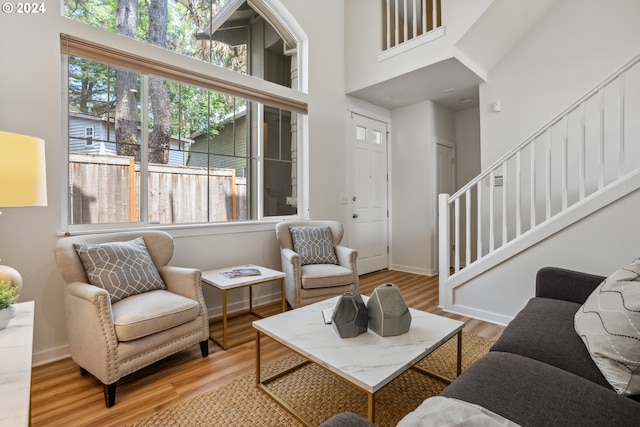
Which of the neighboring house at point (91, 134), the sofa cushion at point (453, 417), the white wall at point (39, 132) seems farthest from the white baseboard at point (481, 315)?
the neighboring house at point (91, 134)

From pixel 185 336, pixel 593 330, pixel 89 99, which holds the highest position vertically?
pixel 89 99

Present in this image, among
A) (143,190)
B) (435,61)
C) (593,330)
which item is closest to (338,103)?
(435,61)

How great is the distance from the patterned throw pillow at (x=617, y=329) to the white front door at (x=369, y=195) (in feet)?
10.1

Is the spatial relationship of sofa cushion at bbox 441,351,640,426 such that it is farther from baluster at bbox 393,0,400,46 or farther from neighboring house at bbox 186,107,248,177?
baluster at bbox 393,0,400,46

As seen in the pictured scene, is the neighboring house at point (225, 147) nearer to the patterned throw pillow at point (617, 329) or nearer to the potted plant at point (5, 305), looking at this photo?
the potted plant at point (5, 305)

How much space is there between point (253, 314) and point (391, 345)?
187cm

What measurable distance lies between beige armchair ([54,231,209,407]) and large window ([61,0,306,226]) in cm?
55

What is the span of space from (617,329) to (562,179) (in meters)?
1.80

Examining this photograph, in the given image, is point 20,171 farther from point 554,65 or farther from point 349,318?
point 554,65

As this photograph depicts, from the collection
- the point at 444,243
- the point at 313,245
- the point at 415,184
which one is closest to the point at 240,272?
the point at 313,245

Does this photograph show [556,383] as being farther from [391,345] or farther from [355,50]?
[355,50]

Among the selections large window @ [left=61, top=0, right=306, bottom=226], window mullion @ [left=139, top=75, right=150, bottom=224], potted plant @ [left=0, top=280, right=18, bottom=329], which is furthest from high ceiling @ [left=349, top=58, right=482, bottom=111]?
potted plant @ [left=0, top=280, right=18, bottom=329]

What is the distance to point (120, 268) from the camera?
206cm

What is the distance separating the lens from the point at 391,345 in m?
1.48
